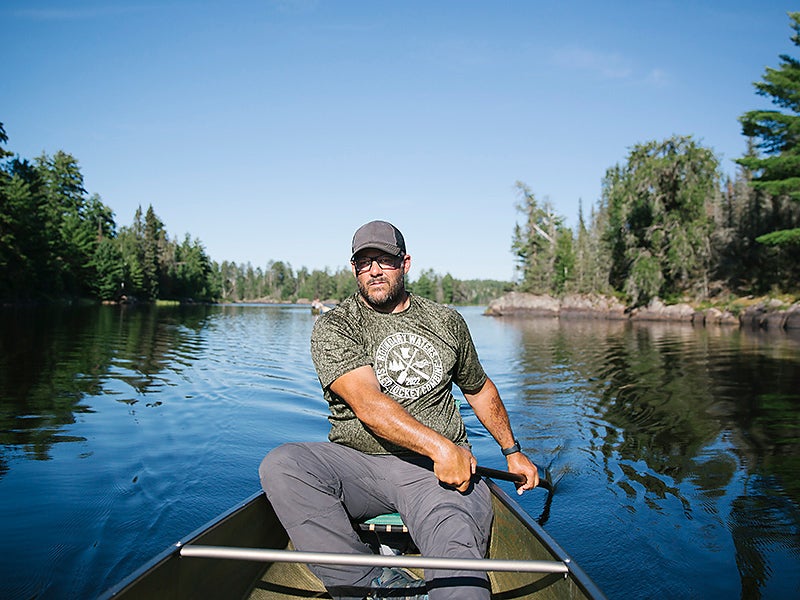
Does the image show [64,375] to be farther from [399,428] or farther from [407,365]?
[399,428]

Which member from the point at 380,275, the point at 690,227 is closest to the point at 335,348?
the point at 380,275

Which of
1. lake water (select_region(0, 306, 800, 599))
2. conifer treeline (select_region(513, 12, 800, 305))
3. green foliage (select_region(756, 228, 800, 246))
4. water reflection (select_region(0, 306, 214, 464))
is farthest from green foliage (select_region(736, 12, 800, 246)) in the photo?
water reflection (select_region(0, 306, 214, 464))

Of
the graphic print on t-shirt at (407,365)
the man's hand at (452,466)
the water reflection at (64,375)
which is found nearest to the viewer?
the man's hand at (452,466)

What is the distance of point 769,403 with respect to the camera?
971 cm

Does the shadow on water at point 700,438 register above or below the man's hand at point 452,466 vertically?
below

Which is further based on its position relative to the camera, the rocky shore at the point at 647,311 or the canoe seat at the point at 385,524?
the rocky shore at the point at 647,311

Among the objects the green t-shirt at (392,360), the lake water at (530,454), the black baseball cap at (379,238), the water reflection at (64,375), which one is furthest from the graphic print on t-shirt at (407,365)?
the water reflection at (64,375)

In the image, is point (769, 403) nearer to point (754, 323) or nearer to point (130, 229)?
point (754, 323)

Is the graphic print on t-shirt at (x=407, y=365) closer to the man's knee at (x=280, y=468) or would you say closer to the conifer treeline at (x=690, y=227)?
the man's knee at (x=280, y=468)

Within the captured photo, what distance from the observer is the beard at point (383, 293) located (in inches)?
129

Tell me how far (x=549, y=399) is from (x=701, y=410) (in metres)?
2.74

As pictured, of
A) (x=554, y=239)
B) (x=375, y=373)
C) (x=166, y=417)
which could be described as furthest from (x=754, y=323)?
(x=554, y=239)

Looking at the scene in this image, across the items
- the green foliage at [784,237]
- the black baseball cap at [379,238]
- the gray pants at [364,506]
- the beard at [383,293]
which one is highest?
the green foliage at [784,237]

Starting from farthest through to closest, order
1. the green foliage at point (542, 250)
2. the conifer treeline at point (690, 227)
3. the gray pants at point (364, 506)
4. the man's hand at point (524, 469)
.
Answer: the green foliage at point (542, 250)
the conifer treeline at point (690, 227)
the man's hand at point (524, 469)
the gray pants at point (364, 506)
